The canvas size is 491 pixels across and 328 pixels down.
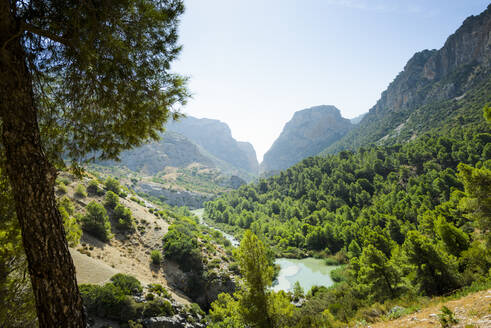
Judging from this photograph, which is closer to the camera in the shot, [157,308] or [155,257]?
[157,308]

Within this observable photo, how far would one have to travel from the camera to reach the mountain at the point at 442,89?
322 ft

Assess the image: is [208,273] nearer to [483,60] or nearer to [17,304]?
[17,304]

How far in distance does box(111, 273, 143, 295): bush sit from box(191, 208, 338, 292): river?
21607 mm

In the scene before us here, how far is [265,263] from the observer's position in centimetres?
1355

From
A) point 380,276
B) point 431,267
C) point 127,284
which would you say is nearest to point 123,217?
point 127,284

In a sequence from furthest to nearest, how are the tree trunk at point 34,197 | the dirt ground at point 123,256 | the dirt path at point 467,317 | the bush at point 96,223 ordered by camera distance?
1. the bush at point 96,223
2. the dirt ground at point 123,256
3. the dirt path at point 467,317
4. the tree trunk at point 34,197

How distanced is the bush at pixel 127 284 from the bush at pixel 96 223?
30.2ft

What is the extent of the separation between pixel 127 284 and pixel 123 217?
1578 centimetres

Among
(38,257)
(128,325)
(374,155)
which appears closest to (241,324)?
(128,325)

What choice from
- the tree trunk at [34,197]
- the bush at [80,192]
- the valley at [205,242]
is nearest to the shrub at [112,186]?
the valley at [205,242]

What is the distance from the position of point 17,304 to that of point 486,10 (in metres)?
201

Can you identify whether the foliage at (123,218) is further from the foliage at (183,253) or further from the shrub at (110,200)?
the foliage at (183,253)

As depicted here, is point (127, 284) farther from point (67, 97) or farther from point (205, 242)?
point (67, 97)

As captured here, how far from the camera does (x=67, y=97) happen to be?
476cm
